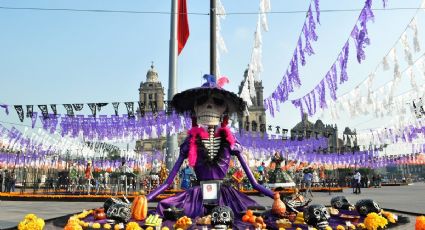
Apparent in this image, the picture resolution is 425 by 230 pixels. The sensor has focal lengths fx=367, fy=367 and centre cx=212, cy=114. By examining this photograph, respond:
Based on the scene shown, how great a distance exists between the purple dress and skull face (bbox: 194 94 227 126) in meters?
0.55

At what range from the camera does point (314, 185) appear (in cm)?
2880

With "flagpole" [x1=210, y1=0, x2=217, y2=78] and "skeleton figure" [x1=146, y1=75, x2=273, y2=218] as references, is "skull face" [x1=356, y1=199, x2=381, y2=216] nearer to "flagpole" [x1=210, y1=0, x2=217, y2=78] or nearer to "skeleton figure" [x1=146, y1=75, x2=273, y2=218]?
"skeleton figure" [x1=146, y1=75, x2=273, y2=218]

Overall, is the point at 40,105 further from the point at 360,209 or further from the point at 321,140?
the point at 321,140

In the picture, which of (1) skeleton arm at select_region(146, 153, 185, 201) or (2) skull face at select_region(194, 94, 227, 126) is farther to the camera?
(2) skull face at select_region(194, 94, 227, 126)

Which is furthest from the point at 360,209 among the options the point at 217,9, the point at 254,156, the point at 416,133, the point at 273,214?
the point at 254,156

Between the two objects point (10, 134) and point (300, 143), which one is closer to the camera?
point (10, 134)

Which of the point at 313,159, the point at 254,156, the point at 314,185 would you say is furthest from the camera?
the point at 313,159

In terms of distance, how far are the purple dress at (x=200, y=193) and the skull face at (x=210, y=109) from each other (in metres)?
0.55

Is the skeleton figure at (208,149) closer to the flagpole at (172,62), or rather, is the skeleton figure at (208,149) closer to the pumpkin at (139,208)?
the pumpkin at (139,208)

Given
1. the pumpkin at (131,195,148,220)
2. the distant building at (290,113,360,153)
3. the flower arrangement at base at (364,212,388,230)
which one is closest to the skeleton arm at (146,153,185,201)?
the pumpkin at (131,195,148,220)

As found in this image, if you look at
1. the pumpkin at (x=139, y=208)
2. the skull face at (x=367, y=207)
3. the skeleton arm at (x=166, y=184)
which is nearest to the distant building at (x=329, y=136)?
the skull face at (x=367, y=207)

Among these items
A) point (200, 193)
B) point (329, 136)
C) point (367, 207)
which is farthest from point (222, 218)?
point (329, 136)

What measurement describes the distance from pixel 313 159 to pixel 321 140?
6.50m

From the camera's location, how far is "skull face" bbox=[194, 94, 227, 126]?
7508 millimetres
